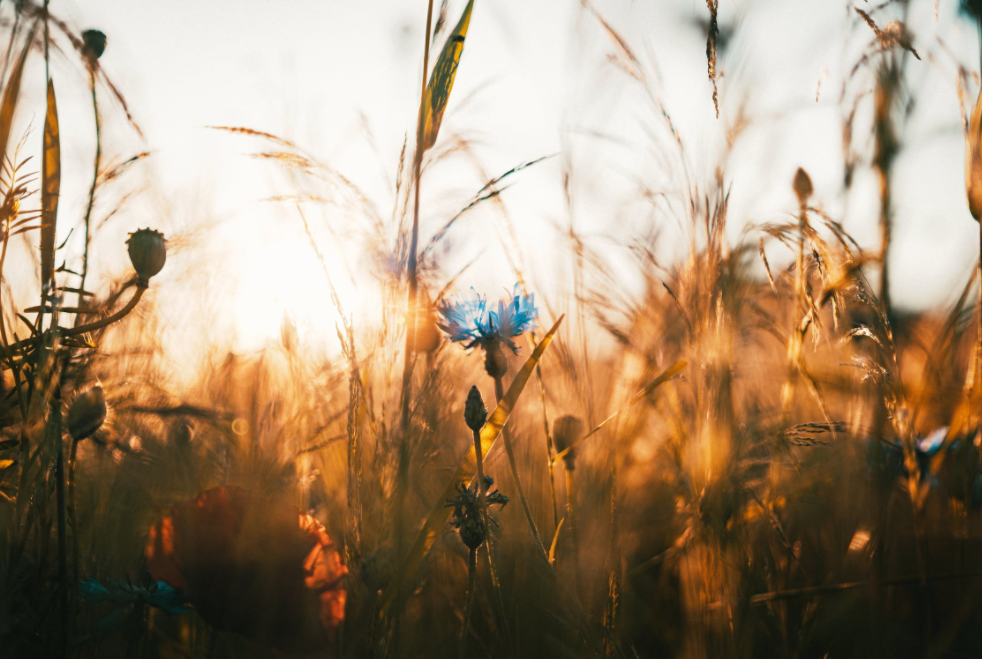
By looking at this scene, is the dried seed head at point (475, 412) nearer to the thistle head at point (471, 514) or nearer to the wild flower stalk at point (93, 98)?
the thistle head at point (471, 514)

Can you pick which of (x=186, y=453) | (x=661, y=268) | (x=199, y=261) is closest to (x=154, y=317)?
(x=199, y=261)

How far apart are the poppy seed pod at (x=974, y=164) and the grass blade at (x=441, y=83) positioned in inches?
20.9

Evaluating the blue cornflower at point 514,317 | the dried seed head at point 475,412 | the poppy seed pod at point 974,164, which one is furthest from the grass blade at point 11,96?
the poppy seed pod at point 974,164

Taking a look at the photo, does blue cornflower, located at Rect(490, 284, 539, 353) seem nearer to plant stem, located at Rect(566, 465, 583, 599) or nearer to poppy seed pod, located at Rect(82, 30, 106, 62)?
plant stem, located at Rect(566, 465, 583, 599)

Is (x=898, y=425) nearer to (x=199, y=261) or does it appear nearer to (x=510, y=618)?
(x=510, y=618)

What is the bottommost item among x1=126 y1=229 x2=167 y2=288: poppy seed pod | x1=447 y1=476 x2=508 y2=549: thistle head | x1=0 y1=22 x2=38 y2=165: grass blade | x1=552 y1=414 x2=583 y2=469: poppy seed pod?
x1=447 y1=476 x2=508 y2=549: thistle head

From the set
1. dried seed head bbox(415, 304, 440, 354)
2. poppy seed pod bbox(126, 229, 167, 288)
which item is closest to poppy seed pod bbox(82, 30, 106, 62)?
poppy seed pod bbox(126, 229, 167, 288)

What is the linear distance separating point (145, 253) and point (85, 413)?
17cm

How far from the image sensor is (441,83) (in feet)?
2.12

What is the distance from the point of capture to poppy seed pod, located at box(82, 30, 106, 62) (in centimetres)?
67

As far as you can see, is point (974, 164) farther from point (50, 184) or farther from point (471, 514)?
point (50, 184)

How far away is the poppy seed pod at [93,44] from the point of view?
0.67 m

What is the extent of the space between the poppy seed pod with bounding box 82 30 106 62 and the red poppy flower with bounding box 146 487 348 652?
1.68 ft

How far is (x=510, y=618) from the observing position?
0.80 m
